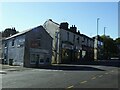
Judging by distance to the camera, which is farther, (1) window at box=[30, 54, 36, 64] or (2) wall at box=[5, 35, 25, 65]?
(2) wall at box=[5, 35, 25, 65]

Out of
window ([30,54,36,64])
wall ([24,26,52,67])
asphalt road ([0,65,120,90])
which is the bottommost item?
asphalt road ([0,65,120,90])

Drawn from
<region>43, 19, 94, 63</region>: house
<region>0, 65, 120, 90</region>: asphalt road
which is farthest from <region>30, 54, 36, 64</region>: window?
<region>0, 65, 120, 90</region>: asphalt road

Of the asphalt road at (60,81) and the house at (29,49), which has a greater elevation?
the house at (29,49)

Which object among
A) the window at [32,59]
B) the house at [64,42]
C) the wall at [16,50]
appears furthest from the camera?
the house at [64,42]

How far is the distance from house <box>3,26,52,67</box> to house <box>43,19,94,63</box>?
8328 mm

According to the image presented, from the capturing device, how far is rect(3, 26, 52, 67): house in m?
47.2

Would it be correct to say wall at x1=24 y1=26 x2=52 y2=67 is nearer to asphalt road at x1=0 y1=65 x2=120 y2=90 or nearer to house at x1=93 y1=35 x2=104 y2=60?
asphalt road at x1=0 y1=65 x2=120 y2=90

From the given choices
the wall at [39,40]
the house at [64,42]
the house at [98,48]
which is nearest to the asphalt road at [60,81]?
the wall at [39,40]

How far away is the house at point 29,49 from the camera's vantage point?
4716 centimetres

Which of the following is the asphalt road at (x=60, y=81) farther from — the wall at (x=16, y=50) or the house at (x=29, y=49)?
the wall at (x=16, y=50)

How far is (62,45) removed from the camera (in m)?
62.0

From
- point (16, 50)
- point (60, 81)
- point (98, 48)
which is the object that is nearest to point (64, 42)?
point (16, 50)

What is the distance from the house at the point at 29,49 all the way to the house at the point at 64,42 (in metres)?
8.33

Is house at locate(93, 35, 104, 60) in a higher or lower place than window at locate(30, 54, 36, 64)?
higher
